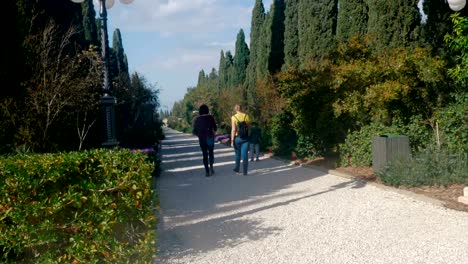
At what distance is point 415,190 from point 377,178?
5.20ft

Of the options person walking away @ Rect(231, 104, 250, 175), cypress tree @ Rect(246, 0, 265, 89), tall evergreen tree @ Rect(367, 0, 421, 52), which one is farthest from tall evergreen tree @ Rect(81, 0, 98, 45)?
tall evergreen tree @ Rect(367, 0, 421, 52)

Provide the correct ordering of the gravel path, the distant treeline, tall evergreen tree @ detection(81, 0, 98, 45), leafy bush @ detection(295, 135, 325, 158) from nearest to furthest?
the gravel path → the distant treeline → leafy bush @ detection(295, 135, 325, 158) → tall evergreen tree @ detection(81, 0, 98, 45)

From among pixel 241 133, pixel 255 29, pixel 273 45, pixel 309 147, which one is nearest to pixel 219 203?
pixel 241 133

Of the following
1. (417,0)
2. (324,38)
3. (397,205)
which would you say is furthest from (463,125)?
(324,38)

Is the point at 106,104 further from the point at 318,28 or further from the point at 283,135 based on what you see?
the point at 318,28

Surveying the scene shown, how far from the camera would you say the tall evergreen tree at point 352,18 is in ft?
60.0

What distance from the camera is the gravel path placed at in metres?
4.98

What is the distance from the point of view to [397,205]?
24.3ft

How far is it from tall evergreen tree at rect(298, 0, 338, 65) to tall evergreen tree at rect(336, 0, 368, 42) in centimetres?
151

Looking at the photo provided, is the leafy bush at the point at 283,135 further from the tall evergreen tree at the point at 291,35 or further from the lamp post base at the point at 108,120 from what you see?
the lamp post base at the point at 108,120

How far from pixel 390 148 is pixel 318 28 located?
12.3m

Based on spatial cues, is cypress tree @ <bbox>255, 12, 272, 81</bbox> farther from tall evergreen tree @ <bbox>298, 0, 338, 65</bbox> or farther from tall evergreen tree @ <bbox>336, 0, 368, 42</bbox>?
tall evergreen tree @ <bbox>336, 0, 368, 42</bbox>

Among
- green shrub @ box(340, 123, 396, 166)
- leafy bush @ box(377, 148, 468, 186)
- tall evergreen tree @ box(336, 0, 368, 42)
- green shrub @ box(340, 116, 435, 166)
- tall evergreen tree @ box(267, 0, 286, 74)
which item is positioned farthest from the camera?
tall evergreen tree @ box(267, 0, 286, 74)

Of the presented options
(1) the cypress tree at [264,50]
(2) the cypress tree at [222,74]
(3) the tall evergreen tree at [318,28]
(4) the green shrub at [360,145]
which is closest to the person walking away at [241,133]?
(4) the green shrub at [360,145]
